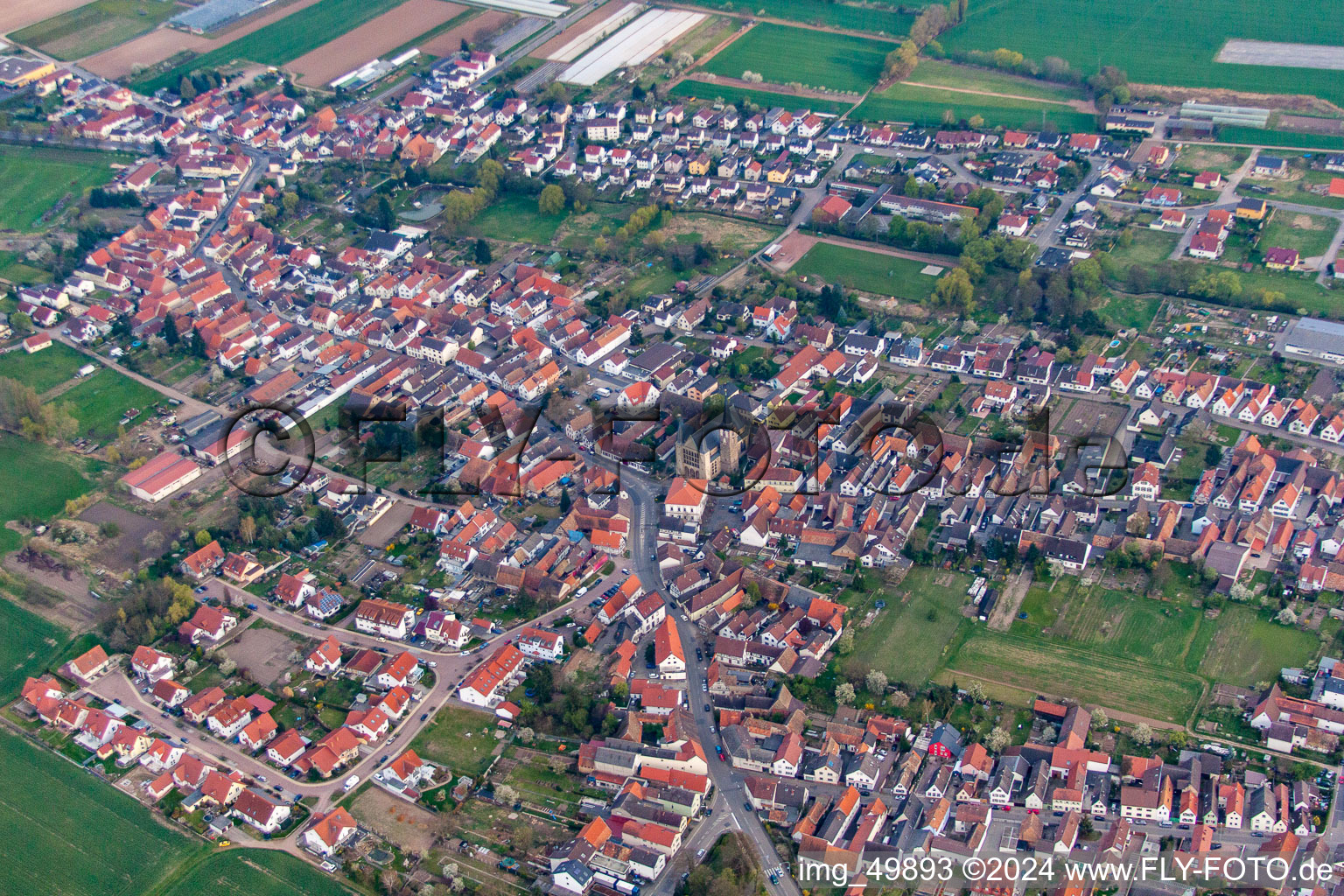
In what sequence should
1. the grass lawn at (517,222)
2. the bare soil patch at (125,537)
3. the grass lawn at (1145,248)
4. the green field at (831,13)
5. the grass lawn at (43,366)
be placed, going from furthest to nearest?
the green field at (831,13)
the grass lawn at (517,222)
the grass lawn at (1145,248)
the grass lawn at (43,366)
the bare soil patch at (125,537)

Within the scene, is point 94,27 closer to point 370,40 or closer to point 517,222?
point 370,40

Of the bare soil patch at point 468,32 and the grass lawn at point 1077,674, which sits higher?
the bare soil patch at point 468,32

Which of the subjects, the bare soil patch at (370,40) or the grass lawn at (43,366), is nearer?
the grass lawn at (43,366)

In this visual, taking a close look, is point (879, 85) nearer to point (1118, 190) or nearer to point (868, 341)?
point (1118, 190)

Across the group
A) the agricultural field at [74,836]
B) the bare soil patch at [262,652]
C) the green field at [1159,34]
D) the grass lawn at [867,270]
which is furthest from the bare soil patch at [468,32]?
the agricultural field at [74,836]

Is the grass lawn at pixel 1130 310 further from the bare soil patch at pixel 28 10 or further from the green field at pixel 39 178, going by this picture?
the bare soil patch at pixel 28 10

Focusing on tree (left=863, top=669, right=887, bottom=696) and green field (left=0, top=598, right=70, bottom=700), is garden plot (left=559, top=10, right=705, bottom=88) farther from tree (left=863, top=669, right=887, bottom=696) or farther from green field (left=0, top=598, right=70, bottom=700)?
tree (left=863, top=669, right=887, bottom=696)

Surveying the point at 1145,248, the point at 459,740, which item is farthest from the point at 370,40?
the point at 459,740

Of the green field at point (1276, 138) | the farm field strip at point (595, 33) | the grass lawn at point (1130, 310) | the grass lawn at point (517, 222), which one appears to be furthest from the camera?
the farm field strip at point (595, 33)
